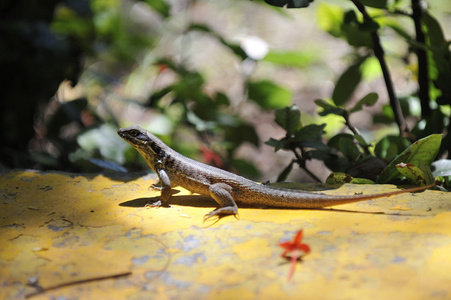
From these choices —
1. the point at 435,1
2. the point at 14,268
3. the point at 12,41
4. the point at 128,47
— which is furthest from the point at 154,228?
the point at 435,1

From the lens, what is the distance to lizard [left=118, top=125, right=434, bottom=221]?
94.7 inches

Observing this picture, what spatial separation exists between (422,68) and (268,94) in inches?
58.8

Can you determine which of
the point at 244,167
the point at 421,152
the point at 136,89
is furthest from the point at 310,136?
the point at 136,89

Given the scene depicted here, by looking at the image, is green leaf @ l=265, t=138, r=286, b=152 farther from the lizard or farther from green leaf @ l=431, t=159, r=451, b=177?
green leaf @ l=431, t=159, r=451, b=177

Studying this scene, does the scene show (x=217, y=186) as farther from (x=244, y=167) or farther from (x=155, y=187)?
(x=244, y=167)

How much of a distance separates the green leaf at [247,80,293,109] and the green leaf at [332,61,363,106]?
0.93m

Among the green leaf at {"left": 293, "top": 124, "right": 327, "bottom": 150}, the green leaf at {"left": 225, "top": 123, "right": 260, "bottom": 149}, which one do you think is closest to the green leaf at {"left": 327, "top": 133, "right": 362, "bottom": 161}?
the green leaf at {"left": 293, "top": 124, "right": 327, "bottom": 150}

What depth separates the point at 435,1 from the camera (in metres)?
7.07

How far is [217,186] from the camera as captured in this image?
2.64 metres

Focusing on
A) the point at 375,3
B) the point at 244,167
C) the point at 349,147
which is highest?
the point at 375,3

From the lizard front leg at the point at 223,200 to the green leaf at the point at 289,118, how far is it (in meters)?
0.64

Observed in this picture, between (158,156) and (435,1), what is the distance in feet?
19.7

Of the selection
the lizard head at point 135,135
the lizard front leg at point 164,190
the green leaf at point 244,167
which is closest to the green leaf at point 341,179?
the lizard front leg at point 164,190

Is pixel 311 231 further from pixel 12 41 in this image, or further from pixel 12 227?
pixel 12 41
